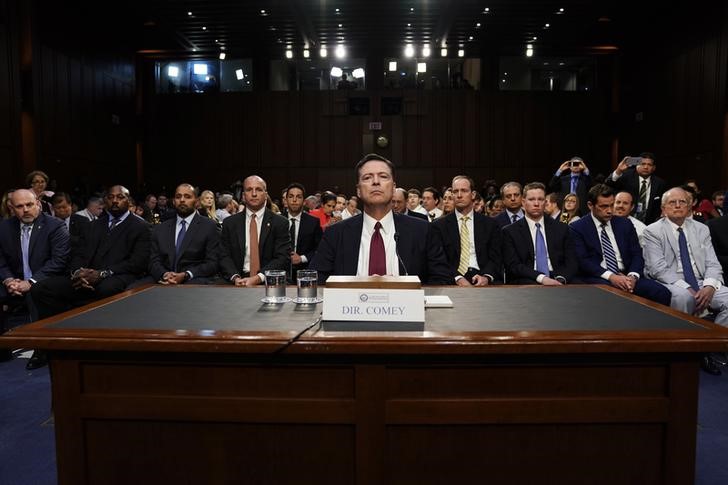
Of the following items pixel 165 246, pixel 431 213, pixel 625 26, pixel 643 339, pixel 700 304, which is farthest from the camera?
pixel 625 26

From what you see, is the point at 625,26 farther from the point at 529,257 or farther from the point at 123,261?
the point at 123,261

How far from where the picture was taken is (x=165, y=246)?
3.90m

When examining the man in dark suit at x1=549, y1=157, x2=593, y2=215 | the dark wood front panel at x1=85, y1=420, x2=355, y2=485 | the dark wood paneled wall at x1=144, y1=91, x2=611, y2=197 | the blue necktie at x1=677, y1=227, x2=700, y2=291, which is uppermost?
the dark wood paneled wall at x1=144, y1=91, x2=611, y2=197

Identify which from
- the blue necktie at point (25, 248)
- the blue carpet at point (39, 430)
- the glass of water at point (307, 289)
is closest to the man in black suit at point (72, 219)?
the blue necktie at point (25, 248)

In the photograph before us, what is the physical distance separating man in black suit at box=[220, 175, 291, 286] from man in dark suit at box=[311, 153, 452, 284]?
1.48 m

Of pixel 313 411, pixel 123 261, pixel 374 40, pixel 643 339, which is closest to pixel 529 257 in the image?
pixel 643 339

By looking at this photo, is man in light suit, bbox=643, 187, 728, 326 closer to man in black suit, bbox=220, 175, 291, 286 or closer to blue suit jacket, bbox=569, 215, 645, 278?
blue suit jacket, bbox=569, 215, 645, 278

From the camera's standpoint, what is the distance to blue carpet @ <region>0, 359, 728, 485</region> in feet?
7.22

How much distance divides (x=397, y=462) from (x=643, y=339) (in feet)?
2.31

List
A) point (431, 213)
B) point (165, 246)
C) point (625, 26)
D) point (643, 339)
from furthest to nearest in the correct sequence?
point (625, 26) → point (431, 213) → point (165, 246) → point (643, 339)

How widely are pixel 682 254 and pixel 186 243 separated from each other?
3501mm

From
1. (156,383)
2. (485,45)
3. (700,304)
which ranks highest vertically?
(485,45)

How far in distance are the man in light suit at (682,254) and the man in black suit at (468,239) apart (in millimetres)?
1095

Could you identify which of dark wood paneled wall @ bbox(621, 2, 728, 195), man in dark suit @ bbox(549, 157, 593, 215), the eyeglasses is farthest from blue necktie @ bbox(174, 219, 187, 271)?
dark wood paneled wall @ bbox(621, 2, 728, 195)
